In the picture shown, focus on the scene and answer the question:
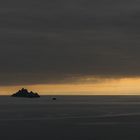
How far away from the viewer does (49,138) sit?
101625mm

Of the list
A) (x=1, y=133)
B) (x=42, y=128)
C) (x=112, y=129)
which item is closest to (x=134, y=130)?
(x=112, y=129)

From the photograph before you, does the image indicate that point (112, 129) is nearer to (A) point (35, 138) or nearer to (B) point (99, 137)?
(B) point (99, 137)

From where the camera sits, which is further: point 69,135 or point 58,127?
point 58,127

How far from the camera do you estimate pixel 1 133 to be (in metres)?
111

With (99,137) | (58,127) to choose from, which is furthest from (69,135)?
(58,127)

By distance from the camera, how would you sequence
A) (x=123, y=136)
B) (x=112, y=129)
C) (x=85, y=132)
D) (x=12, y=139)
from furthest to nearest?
1. (x=112, y=129)
2. (x=85, y=132)
3. (x=123, y=136)
4. (x=12, y=139)

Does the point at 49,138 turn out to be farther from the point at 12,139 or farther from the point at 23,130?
the point at 23,130

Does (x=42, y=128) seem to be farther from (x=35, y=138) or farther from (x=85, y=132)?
(x=35, y=138)

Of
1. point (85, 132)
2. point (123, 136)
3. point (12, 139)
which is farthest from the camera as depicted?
point (85, 132)

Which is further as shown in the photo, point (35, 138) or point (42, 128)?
point (42, 128)

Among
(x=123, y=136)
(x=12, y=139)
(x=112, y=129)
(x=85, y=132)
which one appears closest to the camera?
(x=12, y=139)

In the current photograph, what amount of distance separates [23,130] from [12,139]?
20137 mm

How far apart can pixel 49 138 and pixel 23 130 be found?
18822 millimetres

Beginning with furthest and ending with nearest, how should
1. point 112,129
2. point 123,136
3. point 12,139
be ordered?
point 112,129, point 123,136, point 12,139
